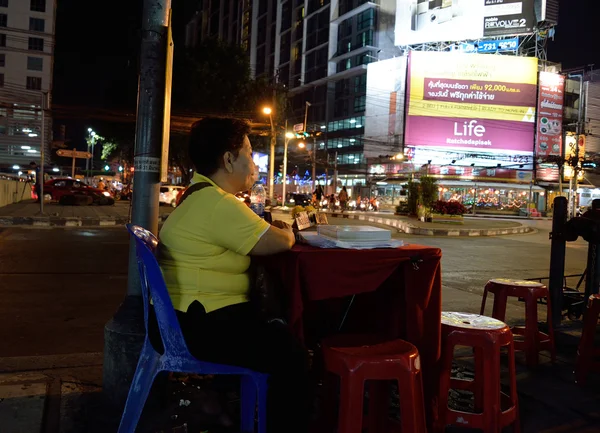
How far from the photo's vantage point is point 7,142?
175ft

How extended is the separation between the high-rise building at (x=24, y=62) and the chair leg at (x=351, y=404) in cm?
5846

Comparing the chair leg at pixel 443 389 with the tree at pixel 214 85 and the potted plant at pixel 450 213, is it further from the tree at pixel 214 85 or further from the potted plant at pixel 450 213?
the tree at pixel 214 85

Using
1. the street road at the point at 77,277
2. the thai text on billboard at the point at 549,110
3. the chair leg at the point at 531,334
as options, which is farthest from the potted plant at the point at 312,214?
the thai text on billboard at the point at 549,110

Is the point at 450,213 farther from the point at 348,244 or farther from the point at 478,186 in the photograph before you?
the point at 478,186

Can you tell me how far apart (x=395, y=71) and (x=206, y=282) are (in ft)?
147

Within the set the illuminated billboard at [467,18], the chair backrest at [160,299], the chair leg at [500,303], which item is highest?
the illuminated billboard at [467,18]

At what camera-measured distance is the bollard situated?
4.34 m

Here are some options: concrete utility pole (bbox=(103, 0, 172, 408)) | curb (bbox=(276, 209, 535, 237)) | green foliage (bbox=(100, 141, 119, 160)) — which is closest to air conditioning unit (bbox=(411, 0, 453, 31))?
curb (bbox=(276, 209, 535, 237))

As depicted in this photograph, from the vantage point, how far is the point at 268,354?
198 cm

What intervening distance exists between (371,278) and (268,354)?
65 cm

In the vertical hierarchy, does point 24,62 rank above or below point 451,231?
above

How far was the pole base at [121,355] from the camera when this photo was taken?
2.67 meters

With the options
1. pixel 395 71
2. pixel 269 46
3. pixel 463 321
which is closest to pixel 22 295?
pixel 463 321

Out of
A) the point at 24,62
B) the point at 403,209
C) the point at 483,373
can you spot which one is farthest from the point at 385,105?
the point at 483,373
